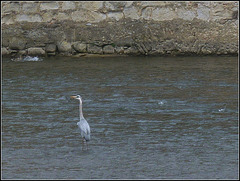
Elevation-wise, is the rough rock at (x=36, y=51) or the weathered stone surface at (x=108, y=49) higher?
the weathered stone surface at (x=108, y=49)

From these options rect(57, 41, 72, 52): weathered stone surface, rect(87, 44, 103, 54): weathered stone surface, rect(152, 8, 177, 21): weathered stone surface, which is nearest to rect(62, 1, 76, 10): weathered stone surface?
rect(57, 41, 72, 52): weathered stone surface

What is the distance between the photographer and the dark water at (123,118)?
760cm

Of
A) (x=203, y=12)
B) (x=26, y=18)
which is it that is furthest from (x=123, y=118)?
(x=26, y=18)

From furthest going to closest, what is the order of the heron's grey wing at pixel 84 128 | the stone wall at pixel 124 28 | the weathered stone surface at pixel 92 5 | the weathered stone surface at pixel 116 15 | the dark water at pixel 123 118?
the weathered stone surface at pixel 92 5, the weathered stone surface at pixel 116 15, the stone wall at pixel 124 28, the heron's grey wing at pixel 84 128, the dark water at pixel 123 118

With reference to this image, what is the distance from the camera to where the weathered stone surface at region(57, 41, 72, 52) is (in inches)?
607

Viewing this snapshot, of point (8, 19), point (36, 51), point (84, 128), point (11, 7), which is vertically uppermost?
point (84, 128)

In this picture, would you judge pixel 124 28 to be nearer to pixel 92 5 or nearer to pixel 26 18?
pixel 92 5

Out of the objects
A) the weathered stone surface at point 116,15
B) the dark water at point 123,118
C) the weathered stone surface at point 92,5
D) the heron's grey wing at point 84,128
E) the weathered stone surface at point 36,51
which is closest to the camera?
the dark water at point 123,118

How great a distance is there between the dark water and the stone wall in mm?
344

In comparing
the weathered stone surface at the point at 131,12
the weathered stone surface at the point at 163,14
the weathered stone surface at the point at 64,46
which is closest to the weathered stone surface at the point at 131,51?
the weathered stone surface at the point at 131,12

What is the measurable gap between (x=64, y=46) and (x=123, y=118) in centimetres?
577

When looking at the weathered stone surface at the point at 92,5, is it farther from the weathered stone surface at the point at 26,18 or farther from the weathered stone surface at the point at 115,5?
the weathered stone surface at the point at 26,18

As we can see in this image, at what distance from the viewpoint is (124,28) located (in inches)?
600

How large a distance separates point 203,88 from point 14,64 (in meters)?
4.67
